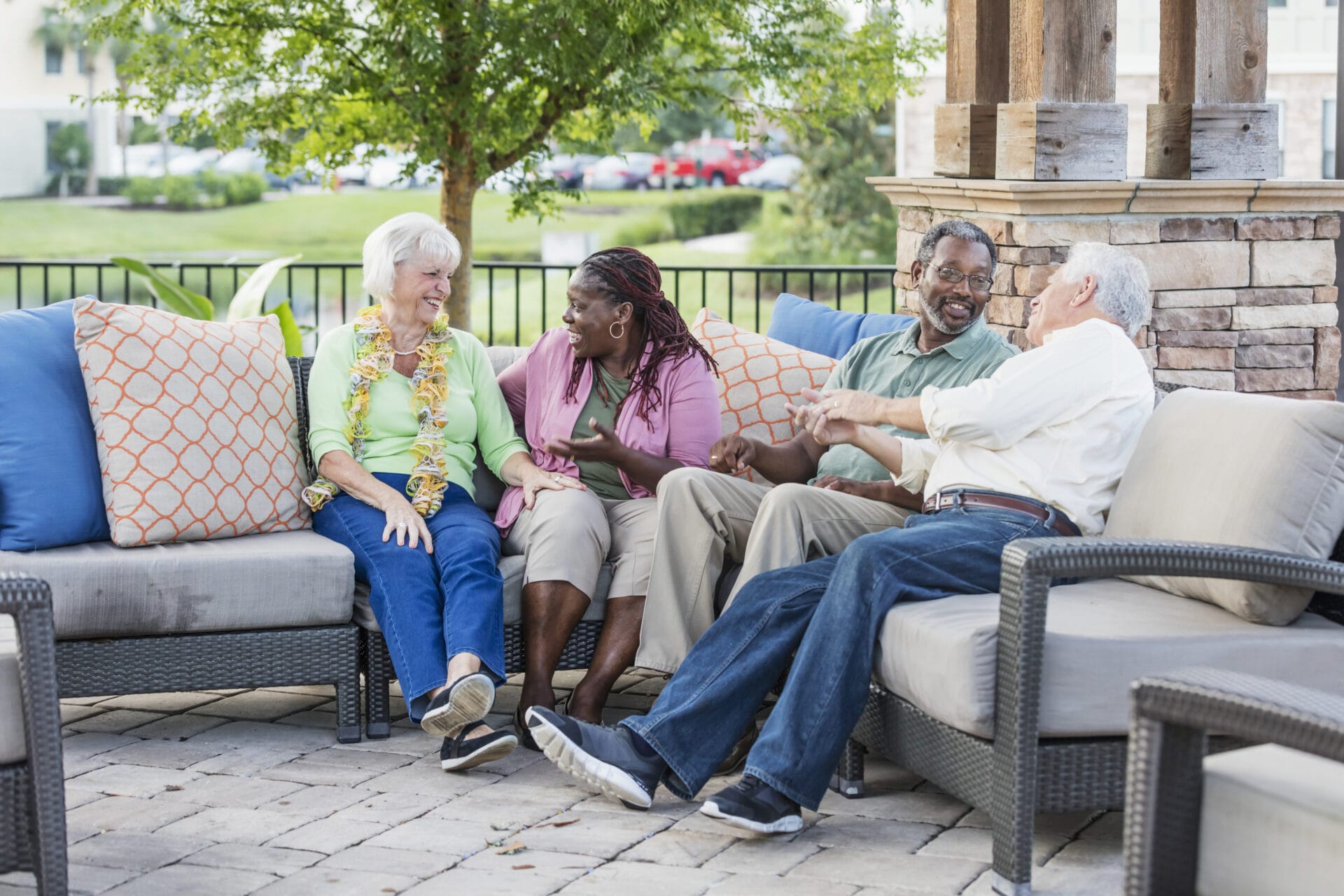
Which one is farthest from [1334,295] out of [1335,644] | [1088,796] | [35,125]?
[35,125]

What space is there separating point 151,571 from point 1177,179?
9.55ft

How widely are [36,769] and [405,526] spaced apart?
125 centimetres

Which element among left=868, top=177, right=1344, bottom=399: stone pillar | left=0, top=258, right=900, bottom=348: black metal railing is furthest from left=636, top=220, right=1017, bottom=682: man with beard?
left=0, top=258, right=900, bottom=348: black metal railing

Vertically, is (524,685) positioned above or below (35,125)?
below

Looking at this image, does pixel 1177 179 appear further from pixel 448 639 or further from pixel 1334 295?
pixel 448 639

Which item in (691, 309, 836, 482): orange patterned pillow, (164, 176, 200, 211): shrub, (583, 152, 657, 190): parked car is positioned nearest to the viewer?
(691, 309, 836, 482): orange patterned pillow

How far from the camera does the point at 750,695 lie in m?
2.85

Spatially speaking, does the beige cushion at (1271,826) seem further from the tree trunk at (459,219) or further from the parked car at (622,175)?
the parked car at (622,175)

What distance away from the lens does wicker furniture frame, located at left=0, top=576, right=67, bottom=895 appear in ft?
7.06

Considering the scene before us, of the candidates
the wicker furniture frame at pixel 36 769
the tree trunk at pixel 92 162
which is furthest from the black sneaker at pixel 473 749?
the tree trunk at pixel 92 162

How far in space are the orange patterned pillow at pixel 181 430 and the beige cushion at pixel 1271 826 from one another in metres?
2.29

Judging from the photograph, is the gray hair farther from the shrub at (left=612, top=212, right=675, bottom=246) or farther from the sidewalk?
the shrub at (left=612, top=212, right=675, bottom=246)

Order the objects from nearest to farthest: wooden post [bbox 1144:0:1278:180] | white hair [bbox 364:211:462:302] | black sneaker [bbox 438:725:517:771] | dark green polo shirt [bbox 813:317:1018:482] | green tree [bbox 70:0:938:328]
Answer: black sneaker [bbox 438:725:517:771] → dark green polo shirt [bbox 813:317:1018:482] → white hair [bbox 364:211:462:302] → wooden post [bbox 1144:0:1278:180] → green tree [bbox 70:0:938:328]

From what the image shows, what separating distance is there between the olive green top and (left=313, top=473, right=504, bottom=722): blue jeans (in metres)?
0.29
